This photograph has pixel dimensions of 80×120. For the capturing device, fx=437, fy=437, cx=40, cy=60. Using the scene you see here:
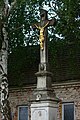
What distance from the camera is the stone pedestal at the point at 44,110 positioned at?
525 inches

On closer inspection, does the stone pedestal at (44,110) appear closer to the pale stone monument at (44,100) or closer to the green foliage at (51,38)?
the pale stone monument at (44,100)

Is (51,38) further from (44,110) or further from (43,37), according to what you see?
(44,110)

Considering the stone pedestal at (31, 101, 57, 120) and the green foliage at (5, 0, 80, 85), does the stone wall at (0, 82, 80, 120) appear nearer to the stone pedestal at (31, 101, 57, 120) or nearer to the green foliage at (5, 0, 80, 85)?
the green foliage at (5, 0, 80, 85)

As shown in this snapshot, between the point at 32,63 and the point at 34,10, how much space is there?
3.57 metres

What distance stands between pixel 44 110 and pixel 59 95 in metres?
6.82

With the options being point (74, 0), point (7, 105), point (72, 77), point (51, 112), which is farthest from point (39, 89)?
point (72, 77)

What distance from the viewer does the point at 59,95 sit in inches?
794

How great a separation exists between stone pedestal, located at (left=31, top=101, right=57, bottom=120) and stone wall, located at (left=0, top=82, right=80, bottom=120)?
240 inches

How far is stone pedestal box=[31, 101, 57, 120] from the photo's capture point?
13344 mm

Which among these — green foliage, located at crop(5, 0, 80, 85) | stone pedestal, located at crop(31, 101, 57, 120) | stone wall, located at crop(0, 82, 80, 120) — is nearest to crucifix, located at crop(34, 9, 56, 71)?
stone pedestal, located at crop(31, 101, 57, 120)

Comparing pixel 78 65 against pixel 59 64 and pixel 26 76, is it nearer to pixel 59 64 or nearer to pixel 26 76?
pixel 59 64

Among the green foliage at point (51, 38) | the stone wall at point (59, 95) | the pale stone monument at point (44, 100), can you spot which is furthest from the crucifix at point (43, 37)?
the stone wall at point (59, 95)

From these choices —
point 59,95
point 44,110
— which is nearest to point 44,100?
point 44,110

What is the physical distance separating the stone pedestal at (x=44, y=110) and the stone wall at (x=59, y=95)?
6093 mm
